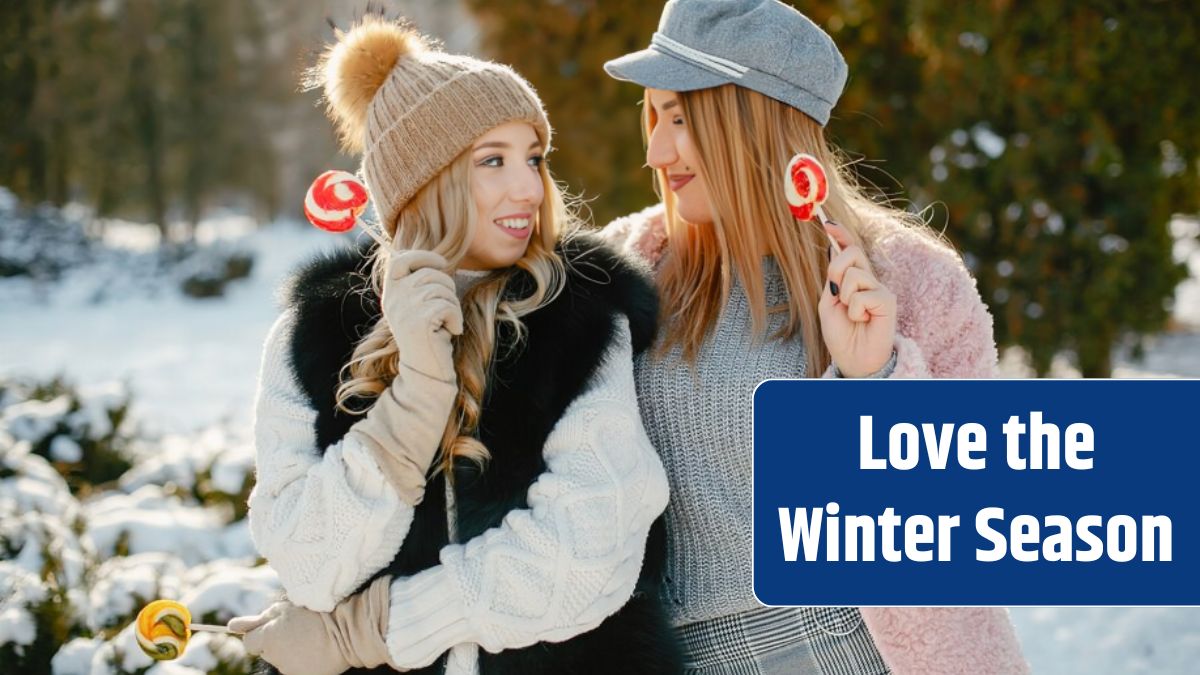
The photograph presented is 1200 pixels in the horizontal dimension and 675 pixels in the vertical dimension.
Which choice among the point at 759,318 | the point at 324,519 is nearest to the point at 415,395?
the point at 324,519

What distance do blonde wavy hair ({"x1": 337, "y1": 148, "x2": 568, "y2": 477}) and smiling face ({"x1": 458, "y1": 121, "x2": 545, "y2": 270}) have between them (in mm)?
25

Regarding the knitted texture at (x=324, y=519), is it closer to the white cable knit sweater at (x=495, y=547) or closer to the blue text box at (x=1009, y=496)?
the white cable knit sweater at (x=495, y=547)

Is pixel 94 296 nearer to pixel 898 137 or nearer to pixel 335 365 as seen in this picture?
pixel 898 137

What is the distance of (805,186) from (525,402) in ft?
2.51

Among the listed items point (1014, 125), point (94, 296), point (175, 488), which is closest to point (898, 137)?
point (1014, 125)

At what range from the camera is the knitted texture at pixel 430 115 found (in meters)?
2.43

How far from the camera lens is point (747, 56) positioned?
8.60ft

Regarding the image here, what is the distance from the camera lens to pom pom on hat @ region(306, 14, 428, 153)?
255 cm

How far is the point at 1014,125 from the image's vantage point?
7.79 m

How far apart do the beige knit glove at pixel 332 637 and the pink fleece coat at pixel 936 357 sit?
3.15 ft

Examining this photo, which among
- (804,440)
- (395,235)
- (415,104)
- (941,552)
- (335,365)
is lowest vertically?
(941,552)

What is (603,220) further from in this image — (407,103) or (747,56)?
(407,103)

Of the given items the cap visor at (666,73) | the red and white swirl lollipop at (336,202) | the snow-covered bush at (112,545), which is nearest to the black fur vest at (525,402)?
the red and white swirl lollipop at (336,202)

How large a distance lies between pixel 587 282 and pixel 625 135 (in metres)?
7.53
